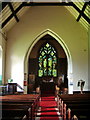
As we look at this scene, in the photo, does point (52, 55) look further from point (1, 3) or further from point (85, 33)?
point (1, 3)

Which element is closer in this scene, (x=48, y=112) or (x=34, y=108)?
(x=34, y=108)

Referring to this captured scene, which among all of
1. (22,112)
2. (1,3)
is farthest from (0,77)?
(22,112)

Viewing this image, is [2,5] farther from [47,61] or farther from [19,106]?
[47,61]

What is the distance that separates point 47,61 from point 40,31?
435cm

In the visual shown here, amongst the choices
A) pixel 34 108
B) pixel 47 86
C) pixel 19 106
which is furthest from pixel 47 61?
pixel 19 106

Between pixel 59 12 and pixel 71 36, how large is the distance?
173 centimetres

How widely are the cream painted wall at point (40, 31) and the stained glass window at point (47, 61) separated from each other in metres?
4.02

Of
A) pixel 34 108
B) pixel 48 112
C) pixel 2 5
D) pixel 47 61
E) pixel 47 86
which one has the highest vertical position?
pixel 2 5

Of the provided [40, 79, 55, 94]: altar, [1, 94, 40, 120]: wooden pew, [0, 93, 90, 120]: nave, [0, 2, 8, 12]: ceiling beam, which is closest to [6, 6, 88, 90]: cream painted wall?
[0, 2, 8, 12]: ceiling beam

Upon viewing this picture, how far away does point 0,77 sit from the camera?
10484 mm

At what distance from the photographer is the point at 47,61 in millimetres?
15258

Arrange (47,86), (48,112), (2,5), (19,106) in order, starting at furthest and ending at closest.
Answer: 1. (47,86)
2. (2,5)
3. (48,112)
4. (19,106)

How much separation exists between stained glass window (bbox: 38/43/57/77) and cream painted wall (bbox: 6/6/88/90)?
4017 mm

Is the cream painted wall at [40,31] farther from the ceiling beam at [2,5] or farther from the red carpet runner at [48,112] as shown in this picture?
the red carpet runner at [48,112]
